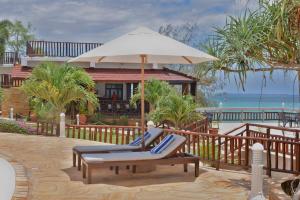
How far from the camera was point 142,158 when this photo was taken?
800 cm

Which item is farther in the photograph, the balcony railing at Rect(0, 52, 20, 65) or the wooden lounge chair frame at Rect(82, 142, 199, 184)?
the balcony railing at Rect(0, 52, 20, 65)

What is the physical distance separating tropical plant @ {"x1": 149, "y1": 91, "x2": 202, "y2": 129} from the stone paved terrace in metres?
6.55

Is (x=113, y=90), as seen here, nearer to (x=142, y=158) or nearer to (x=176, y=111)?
(x=176, y=111)

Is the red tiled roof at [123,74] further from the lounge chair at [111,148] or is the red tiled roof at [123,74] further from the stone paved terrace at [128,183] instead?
the lounge chair at [111,148]

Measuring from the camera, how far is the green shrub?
56.7 ft

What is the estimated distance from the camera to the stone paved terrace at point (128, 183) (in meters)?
7.16

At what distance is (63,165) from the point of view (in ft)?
32.2

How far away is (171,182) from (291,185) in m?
2.40

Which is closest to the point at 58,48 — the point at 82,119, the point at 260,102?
the point at 82,119

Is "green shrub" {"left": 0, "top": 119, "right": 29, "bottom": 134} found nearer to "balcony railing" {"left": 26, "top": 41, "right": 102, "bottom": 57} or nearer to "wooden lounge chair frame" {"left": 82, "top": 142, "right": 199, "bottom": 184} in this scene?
"wooden lounge chair frame" {"left": 82, "top": 142, "right": 199, "bottom": 184}

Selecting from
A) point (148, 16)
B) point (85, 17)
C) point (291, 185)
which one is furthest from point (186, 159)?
point (148, 16)

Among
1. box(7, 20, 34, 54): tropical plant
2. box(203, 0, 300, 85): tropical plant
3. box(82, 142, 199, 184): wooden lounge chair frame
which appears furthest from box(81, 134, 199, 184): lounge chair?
box(7, 20, 34, 54): tropical plant

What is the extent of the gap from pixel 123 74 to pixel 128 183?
18528 millimetres

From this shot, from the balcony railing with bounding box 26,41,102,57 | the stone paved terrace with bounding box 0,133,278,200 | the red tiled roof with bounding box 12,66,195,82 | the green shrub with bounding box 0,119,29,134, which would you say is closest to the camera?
the stone paved terrace with bounding box 0,133,278,200
